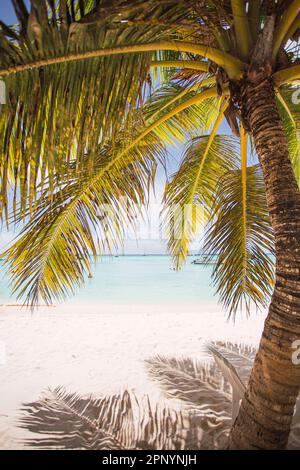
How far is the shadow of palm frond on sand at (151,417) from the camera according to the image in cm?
223

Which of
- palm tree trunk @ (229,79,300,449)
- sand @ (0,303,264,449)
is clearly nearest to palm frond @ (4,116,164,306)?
sand @ (0,303,264,449)

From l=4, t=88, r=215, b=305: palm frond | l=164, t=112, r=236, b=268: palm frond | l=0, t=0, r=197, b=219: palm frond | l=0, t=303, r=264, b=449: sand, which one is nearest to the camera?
l=0, t=0, r=197, b=219: palm frond

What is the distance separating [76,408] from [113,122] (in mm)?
2619

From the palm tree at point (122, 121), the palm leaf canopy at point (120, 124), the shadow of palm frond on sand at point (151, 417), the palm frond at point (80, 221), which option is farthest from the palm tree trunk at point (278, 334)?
the palm frond at point (80, 221)

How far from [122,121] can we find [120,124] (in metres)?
0.10

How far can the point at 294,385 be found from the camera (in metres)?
1.49

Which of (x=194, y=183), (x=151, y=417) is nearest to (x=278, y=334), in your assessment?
(x=151, y=417)

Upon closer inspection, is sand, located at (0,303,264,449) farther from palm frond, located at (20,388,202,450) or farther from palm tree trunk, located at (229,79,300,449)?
palm tree trunk, located at (229,79,300,449)

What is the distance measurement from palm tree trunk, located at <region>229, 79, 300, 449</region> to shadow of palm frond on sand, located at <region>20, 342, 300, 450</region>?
1.63 ft

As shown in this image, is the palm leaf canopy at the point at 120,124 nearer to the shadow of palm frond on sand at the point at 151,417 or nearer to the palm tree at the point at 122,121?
the palm tree at the point at 122,121

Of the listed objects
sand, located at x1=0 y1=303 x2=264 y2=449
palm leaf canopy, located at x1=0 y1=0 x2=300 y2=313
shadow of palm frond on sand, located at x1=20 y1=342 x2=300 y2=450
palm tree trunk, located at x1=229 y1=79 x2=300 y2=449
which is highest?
palm leaf canopy, located at x1=0 y1=0 x2=300 y2=313

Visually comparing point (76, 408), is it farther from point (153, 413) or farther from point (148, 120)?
point (148, 120)

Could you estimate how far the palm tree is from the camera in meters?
1.34

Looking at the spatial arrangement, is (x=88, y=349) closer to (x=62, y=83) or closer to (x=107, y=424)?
(x=107, y=424)
